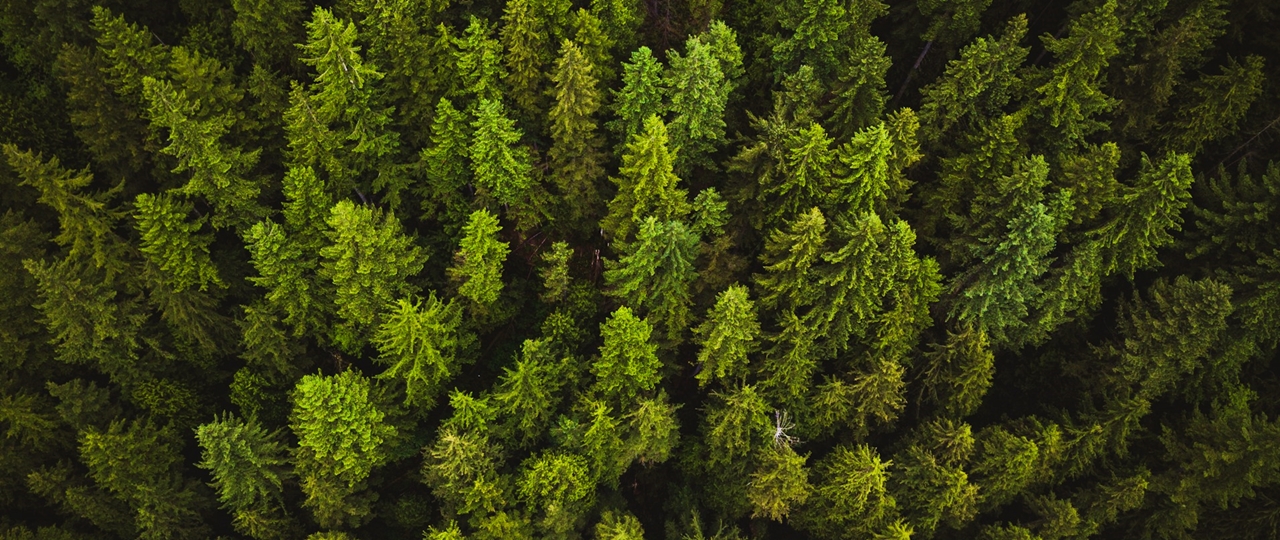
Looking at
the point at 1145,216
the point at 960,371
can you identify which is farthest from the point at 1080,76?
the point at 960,371

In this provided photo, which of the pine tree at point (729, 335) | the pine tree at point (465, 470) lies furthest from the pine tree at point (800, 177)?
the pine tree at point (465, 470)

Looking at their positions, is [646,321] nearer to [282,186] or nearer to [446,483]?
[446,483]

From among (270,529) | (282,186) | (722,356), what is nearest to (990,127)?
(722,356)

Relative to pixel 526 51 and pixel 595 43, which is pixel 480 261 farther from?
pixel 595 43

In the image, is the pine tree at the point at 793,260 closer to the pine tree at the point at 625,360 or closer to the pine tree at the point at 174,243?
the pine tree at the point at 625,360

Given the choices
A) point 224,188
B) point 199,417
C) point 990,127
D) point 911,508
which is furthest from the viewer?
point 199,417

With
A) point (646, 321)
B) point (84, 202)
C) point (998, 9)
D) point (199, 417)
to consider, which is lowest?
point (199, 417)

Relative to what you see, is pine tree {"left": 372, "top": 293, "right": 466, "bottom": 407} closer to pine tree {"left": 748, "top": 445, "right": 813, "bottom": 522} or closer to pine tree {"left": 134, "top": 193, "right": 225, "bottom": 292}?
pine tree {"left": 134, "top": 193, "right": 225, "bottom": 292}
